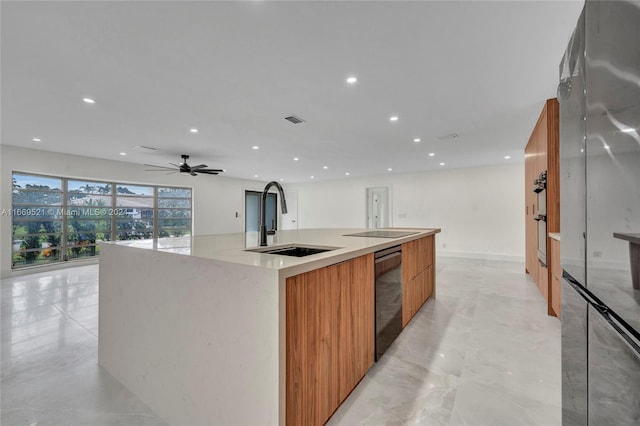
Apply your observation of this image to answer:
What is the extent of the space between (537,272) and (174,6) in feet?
16.4

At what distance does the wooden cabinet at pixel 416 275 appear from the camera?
7.68 feet

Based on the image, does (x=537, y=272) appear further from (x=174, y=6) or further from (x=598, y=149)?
(x=174, y=6)

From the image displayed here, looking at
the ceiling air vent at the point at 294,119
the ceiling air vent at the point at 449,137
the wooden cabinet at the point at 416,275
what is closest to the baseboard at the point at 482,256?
the ceiling air vent at the point at 449,137

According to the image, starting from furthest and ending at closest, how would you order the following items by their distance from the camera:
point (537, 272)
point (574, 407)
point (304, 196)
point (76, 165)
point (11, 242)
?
1. point (304, 196)
2. point (76, 165)
3. point (11, 242)
4. point (537, 272)
5. point (574, 407)

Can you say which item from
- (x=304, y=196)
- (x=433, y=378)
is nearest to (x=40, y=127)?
(x=433, y=378)

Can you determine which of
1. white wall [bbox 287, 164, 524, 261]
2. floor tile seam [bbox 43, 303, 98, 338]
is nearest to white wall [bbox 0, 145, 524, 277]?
white wall [bbox 287, 164, 524, 261]

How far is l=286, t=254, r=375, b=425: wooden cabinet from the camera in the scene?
Result: 104 cm

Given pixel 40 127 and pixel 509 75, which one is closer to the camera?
pixel 509 75

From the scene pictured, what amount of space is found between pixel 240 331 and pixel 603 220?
1237mm

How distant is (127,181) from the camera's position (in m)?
6.41

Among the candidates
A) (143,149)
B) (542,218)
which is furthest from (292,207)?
(542,218)

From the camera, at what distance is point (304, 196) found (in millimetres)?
10359

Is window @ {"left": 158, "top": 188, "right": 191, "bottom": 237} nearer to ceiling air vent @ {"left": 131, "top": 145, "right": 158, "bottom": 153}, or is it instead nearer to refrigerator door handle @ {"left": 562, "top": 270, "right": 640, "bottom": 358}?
ceiling air vent @ {"left": 131, "top": 145, "right": 158, "bottom": 153}

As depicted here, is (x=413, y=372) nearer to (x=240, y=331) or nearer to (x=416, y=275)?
(x=416, y=275)
